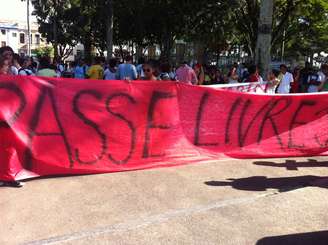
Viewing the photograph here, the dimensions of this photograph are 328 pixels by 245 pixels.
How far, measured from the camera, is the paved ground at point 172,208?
4293 mm

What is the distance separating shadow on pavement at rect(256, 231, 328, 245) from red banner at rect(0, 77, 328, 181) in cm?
236

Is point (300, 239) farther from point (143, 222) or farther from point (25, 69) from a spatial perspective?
point (25, 69)

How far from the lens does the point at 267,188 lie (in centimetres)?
580

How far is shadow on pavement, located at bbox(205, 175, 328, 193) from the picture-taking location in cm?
580

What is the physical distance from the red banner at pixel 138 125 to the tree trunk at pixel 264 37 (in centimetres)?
596

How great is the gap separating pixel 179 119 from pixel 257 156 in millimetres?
1457

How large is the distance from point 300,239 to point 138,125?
2646 millimetres

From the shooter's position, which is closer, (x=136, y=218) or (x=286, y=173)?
(x=136, y=218)

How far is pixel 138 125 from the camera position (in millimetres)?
6203

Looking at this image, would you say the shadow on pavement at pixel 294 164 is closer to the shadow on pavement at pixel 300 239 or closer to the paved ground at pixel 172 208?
the paved ground at pixel 172 208

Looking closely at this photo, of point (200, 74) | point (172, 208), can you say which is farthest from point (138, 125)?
point (200, 74)

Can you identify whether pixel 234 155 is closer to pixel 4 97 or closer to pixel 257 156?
pixel 257 156

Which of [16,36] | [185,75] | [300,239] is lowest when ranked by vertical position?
[300,239]

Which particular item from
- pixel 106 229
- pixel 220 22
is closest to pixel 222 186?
pixel 106 229
